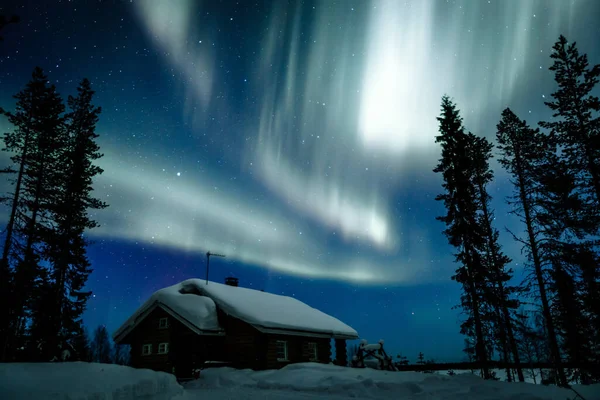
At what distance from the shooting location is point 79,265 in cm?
2441

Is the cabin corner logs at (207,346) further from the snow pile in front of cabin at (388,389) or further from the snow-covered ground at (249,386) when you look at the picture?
the snow pile in front of cabin at (388,389)

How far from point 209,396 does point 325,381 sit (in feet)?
13.3

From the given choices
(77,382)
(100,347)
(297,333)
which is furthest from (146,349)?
(100,347)

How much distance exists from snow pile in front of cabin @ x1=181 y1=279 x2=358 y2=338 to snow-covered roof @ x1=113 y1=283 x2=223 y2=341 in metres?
0.74

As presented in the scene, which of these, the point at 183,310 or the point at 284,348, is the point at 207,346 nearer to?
the point at 183,310

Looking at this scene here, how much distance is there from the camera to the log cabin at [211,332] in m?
21.4

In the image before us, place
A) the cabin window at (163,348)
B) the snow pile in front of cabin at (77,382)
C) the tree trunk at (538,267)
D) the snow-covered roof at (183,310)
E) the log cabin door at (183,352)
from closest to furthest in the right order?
the snow pile in front of cabin at (77,382)
the tree trunk at (538,267)
the snow-covered roof at (183,310)
the log cabin door at (183,352)
the cabin window at (163,348)

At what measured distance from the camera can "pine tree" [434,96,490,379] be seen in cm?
1973

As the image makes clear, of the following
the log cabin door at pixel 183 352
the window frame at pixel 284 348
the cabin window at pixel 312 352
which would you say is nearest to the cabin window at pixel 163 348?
→ the log cabin door at pixel 183 352

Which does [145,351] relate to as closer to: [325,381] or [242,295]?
[242,295]

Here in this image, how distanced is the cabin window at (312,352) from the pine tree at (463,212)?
10644 millimetres

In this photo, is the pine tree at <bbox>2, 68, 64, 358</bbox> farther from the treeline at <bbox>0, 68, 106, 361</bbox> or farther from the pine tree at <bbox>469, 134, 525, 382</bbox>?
the pine tree at <bbox>469, 134, 525, 382</bbox>

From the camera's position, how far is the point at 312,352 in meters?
25.8

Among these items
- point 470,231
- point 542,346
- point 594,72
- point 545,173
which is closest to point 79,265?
point 470,231
